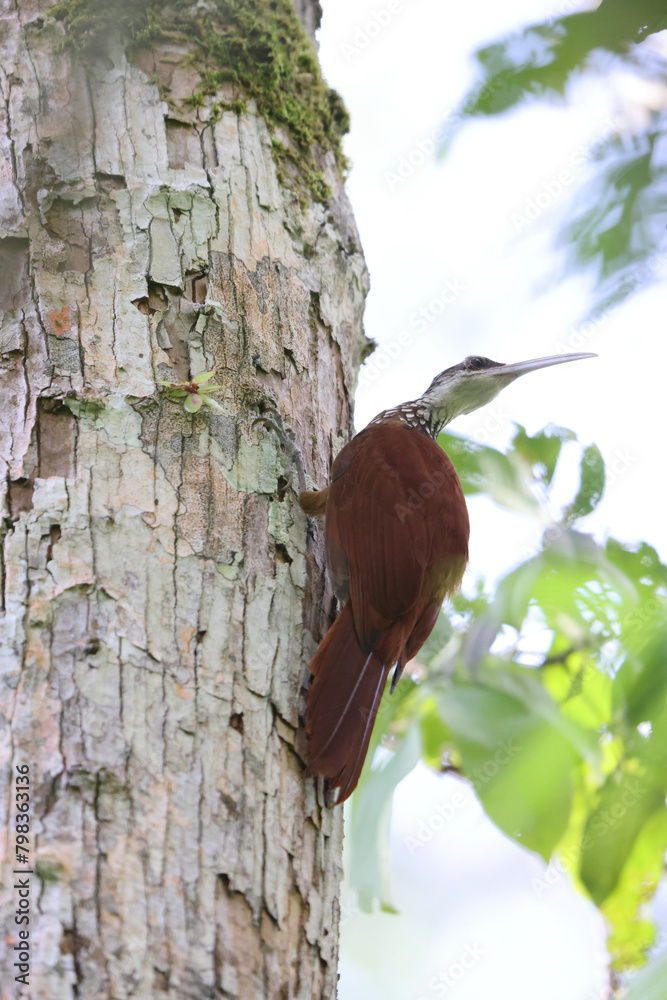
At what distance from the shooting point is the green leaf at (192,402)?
1.76m

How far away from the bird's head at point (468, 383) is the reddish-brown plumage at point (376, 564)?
0.51 metres

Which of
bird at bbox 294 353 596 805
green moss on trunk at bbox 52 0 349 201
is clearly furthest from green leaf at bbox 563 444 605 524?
green moss on trunk at bbox 52 0 349 201

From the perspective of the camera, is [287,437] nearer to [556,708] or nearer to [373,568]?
[373,568]

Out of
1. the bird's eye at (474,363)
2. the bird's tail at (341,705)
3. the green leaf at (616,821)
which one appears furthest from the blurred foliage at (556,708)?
the bird's tail at (341,705)

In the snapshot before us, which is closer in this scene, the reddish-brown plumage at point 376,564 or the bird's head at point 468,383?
the reddish-brown plumage at point 376,564

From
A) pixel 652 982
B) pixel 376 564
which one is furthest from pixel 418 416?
pixel 652 982

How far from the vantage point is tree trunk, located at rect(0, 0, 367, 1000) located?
125 centimetres

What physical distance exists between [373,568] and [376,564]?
25 millimetres

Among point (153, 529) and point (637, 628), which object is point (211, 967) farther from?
point (637, 628)

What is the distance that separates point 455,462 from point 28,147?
1.57 m

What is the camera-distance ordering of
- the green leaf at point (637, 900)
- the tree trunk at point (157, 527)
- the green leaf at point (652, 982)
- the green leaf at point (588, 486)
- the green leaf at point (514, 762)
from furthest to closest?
the green leaf at point (588, 486) < the green leaf at point (637, 900) < the green leaf at point (514, 762) < the green leaf at point (652, 982) < the tree trunk at point (157, 527)

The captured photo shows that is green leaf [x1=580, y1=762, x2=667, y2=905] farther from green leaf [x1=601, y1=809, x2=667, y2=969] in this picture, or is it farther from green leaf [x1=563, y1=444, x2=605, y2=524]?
green leaf [x1=563, y1=444, x2=605, y2=524]

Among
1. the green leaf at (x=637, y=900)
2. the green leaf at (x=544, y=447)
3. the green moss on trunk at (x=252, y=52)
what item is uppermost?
the green moss on trunk at (x=252, y=52)

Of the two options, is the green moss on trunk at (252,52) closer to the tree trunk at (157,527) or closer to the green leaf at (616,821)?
the tree trunk at (157,527)
